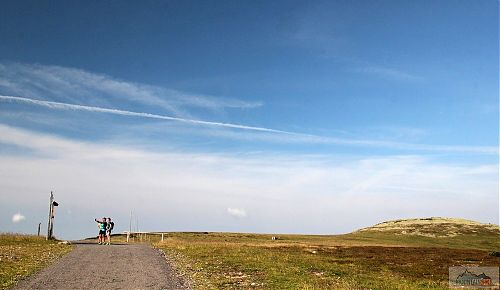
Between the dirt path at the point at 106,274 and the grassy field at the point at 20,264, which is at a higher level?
the grassy field at the point at 20,264

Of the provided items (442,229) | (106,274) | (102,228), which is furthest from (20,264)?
(442,229)

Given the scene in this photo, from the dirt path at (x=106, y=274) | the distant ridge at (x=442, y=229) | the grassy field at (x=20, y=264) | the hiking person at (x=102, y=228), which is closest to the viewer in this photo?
the dirt path at (x=106, y=274)

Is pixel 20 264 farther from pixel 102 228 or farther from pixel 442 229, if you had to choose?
pixel 442 229

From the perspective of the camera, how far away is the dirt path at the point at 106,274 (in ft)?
65.7

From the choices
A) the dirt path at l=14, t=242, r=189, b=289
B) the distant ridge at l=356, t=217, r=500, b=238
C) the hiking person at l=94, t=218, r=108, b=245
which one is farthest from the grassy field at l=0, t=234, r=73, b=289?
the distant ridge at l=356, t=217, r=500, b=238

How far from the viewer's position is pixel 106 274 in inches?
915

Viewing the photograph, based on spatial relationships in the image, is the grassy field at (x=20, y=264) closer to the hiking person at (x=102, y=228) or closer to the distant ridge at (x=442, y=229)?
the hiking person at (x=102, y=228)

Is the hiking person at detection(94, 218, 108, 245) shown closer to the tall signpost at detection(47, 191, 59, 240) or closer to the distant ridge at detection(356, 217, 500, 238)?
the tall signpost at detection(47, 191, 59, 240)

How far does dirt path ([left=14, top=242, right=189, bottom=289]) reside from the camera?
20.0 m

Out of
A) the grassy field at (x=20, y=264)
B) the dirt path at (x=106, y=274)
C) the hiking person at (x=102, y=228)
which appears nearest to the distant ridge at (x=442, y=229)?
the hiking person at (x=102, y=228)

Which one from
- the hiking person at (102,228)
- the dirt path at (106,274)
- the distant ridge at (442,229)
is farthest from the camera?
the distant ridge at (442,229)

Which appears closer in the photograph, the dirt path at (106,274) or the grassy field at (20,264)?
the dirt path at (106,274)

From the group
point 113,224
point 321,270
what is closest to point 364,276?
point 321,270

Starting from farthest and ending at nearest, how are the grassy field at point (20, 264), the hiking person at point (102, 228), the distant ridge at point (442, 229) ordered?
the distant ridge at point (442, 229)
the hiking person at point (102, 228)
the grassy field at point (20, 264)
